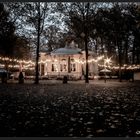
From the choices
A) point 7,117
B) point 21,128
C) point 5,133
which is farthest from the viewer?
point 7,117

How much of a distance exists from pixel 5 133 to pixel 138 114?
16.8 ft

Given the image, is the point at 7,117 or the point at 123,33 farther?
the point at 123,33

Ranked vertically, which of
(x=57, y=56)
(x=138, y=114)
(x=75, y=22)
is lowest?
(x=138, y=114)

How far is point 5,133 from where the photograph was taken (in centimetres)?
800

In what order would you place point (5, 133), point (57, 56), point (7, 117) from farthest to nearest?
point (57, 56) → point (7, 117) → point (5, 133)

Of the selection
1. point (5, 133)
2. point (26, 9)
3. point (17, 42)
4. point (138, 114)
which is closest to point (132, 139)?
point (5, 133)

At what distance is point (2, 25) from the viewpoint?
5916 cm

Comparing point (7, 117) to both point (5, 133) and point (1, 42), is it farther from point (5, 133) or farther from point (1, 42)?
point (1, 42)

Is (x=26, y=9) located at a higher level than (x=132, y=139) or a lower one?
higher

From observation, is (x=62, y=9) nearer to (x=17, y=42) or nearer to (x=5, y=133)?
(x=17, y=42)

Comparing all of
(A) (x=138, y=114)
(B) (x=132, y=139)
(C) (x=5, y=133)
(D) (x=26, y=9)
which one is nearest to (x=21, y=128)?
(C) (x=5, y=133)

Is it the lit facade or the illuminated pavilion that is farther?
the lit facade

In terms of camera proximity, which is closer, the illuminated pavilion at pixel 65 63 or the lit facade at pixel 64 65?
the illuminated pavilion at pixel 65 63

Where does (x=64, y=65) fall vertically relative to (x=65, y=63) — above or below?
below
